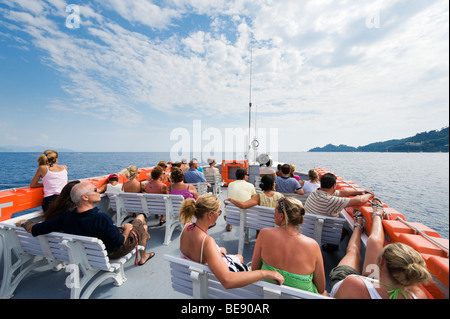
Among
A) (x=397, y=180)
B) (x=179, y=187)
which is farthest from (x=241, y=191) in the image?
(x=397, y=180)

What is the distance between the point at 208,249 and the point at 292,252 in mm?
687

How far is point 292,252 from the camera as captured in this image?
1.60m

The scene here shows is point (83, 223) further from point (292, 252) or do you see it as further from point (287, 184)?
point (287, 184)

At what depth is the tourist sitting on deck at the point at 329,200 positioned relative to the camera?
266 centimetres

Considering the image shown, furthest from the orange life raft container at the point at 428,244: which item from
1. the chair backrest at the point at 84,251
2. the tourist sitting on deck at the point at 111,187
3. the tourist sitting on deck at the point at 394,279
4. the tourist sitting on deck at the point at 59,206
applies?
the tourist sitting on deck at the point at 111,187

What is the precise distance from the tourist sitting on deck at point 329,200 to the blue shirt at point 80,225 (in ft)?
8.79

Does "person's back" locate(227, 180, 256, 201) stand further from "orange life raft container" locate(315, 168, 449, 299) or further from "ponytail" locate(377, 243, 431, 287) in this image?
"ponytail" locate(377, 243, 431, 287)

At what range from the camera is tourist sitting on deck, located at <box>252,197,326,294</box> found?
158cm

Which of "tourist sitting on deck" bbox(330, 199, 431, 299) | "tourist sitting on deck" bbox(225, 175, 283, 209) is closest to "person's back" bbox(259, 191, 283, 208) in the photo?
"tourist sitting on deck" bbox(225, 175, 283, 209)

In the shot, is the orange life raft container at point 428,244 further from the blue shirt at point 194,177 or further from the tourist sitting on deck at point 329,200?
the blue shirt at point 194,177

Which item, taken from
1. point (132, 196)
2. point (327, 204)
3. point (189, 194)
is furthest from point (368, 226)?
point (132, 196)

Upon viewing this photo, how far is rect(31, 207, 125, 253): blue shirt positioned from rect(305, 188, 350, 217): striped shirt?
2.67 m
